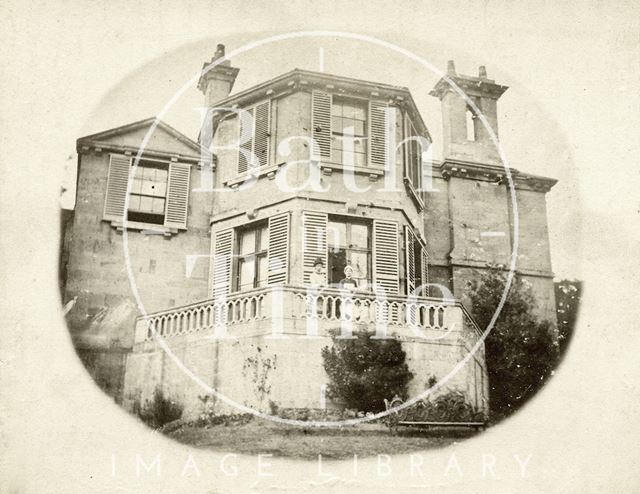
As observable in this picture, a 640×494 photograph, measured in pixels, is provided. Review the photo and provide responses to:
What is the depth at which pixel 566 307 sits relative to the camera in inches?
520

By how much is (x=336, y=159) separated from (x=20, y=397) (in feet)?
24.1

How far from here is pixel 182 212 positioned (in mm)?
15211

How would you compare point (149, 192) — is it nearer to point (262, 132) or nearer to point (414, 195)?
point (262, 132)

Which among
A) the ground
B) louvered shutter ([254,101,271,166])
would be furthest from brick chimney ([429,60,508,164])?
the ground

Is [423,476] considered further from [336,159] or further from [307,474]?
[336,159]

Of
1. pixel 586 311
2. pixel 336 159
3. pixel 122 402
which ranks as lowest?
pixel 122 402

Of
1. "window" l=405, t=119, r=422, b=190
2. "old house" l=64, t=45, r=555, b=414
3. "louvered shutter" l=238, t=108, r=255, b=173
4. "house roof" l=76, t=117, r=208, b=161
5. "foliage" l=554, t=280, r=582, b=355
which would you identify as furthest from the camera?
"window" l=405, t=119, r=422, b=190

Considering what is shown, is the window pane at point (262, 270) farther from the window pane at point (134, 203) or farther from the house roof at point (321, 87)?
the house roof at point (321, 87)

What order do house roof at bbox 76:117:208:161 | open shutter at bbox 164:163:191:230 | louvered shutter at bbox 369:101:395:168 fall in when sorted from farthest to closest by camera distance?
louvered shutter at bbox 369:101:395:168, open shutter at bbox 164:163:191:230, house roof at bbox 76:117:208:161

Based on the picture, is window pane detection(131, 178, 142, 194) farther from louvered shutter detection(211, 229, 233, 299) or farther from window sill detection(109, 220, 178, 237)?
louvered shutter detection(211, 229, 233, 299)

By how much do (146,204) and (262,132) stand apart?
2.69m

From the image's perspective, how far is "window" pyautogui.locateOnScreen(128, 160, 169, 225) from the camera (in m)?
14.8

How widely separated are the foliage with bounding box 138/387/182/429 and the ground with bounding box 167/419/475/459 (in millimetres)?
346

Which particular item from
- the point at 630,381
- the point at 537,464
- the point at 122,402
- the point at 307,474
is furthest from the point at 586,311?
the point at 122,402
